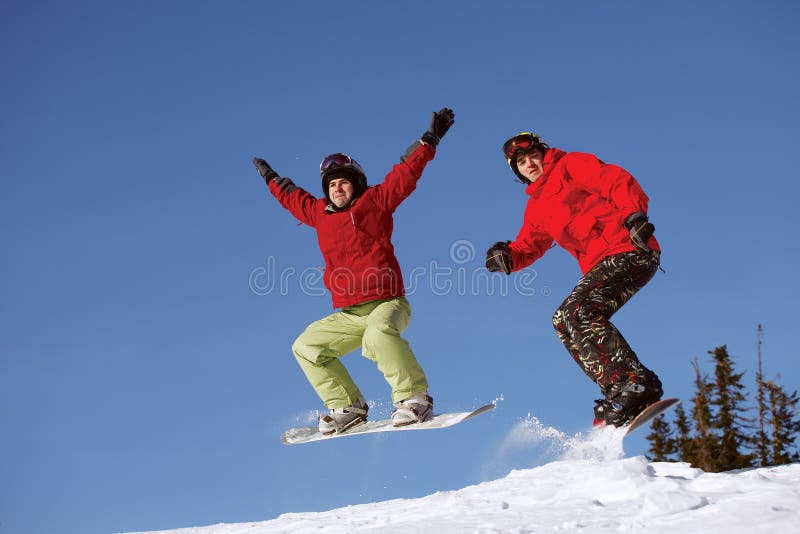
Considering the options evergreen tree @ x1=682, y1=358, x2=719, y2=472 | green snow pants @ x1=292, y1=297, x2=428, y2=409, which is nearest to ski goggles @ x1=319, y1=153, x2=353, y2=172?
green snow pants @ x1=292, y1=297, x2=428, y2=409

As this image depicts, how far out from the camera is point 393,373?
25.2 feet

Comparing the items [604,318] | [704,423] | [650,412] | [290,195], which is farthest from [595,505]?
[704,423]

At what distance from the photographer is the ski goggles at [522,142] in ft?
24.8

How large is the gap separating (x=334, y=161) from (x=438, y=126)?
117cm

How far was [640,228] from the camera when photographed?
664cm

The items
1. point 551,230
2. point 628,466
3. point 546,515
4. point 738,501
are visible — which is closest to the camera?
point 738,501

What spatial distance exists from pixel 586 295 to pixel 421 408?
195cm

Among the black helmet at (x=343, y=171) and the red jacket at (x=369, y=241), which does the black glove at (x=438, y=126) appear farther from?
the black helmet at (x=343, y=171)

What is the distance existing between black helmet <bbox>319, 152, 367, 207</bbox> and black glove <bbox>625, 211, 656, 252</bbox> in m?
2.84

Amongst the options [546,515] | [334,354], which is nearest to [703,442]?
[334,354]

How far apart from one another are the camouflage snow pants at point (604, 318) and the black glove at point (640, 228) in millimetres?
294

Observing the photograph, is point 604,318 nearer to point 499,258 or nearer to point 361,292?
point 499,258

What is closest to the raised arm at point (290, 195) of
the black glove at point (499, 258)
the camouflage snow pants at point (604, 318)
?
the black glove at point (499, 258)

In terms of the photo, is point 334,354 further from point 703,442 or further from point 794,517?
point 703,442
